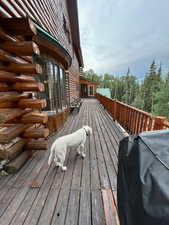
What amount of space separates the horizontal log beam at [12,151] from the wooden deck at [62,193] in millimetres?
323

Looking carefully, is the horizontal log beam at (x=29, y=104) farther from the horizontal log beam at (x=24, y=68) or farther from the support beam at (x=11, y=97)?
the horizontal log beam at (x=24, y=68)

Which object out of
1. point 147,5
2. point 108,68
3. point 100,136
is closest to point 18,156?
point 100,136

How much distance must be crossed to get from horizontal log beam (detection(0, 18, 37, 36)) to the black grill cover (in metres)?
1.96

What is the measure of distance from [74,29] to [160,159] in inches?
494

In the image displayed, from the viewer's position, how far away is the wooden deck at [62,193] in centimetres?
134

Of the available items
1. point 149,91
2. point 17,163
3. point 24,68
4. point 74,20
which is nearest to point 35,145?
point 17,163

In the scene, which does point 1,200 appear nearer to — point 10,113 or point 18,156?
point 18,156

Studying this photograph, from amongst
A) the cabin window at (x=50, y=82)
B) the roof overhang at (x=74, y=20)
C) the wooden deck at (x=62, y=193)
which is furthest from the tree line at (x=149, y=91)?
the wooden deck at (x=62, y=193)

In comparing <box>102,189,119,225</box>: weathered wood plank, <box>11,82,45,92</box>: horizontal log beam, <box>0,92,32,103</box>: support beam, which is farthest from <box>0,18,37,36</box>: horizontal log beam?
<box>102,189,119,225</box>: weathered wood plank

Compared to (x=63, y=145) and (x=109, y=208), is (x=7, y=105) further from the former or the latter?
(x=109, y=208)

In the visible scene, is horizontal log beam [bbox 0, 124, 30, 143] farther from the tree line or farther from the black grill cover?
the tree line

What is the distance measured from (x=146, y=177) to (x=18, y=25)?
7.61 ft

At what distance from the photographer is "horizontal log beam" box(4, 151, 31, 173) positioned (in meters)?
2.01

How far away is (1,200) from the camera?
156cm
